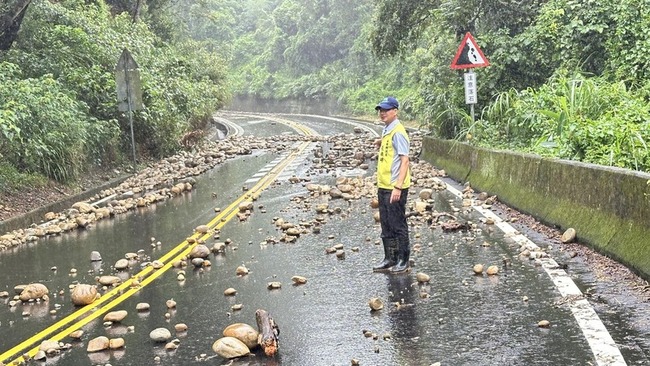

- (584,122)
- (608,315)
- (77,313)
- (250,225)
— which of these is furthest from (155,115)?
(608,315)

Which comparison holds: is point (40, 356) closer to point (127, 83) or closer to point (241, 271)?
point (241, 271)

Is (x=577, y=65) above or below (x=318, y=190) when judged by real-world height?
above

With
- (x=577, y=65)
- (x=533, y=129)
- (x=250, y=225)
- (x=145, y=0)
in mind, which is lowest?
(x=250, y=225)

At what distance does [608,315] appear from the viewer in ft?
20.0

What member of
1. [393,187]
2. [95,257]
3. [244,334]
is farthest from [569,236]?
[95,257]

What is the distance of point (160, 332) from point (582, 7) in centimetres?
1497

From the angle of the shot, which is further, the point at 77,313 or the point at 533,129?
the point at 533,129

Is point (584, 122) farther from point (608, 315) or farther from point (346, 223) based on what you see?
point (608, 315)

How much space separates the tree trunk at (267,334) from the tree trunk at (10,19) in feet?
49.7

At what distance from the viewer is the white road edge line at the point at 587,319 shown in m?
5.15

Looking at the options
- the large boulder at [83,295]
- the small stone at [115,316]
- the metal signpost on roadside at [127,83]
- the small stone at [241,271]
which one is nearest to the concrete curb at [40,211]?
the metal signpost on roadside at [127,83]

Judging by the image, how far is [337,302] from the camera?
7.10 meters

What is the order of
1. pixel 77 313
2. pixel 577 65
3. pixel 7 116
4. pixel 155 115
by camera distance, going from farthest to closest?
pixel 155 115, pixel 577 65, pixel 7 116, pixel 77 313

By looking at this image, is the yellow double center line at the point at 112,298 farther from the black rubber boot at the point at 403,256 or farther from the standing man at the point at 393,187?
the black rubber boot at the point at 403,256
